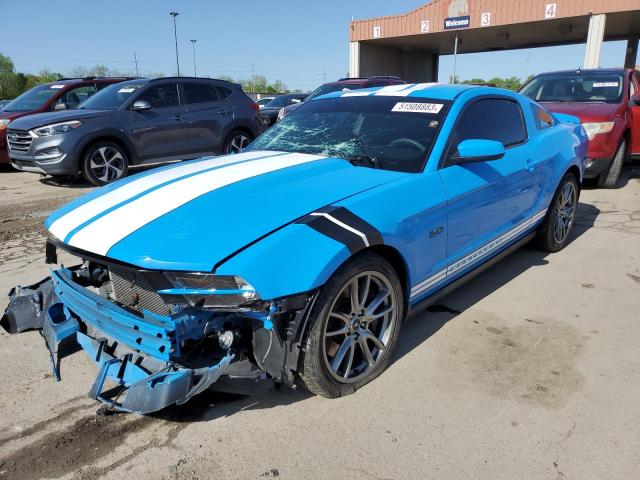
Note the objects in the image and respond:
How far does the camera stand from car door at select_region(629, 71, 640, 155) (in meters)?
7.61

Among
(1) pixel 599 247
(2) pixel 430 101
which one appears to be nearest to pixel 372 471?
(2) pixel 430 101

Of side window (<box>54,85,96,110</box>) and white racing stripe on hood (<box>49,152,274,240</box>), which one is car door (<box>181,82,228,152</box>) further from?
white racing stripe on hood (<box>49,152,274,240</box>)

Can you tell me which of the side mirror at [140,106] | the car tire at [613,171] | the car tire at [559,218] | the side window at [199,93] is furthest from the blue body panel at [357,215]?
the side window at [199,93]

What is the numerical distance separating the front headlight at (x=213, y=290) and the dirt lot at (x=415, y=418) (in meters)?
0.71

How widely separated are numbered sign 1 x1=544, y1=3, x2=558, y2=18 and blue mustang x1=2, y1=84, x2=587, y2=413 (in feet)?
70.3

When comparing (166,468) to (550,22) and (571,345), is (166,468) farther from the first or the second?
(550,22)

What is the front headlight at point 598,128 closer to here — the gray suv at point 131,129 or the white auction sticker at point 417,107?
the white auction sticker at point 417,107

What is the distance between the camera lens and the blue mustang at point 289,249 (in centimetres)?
211

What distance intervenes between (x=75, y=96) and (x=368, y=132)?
8832mm

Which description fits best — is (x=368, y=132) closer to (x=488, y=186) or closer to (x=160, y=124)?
(x=488, y=186)

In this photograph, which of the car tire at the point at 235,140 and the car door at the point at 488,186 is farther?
the car tire at the point at 235,140

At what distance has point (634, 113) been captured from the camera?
7918mm

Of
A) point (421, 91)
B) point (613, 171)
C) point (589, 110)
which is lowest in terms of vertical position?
point (613, 171)

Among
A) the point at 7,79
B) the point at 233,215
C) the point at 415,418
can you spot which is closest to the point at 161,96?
the point at 233,215
